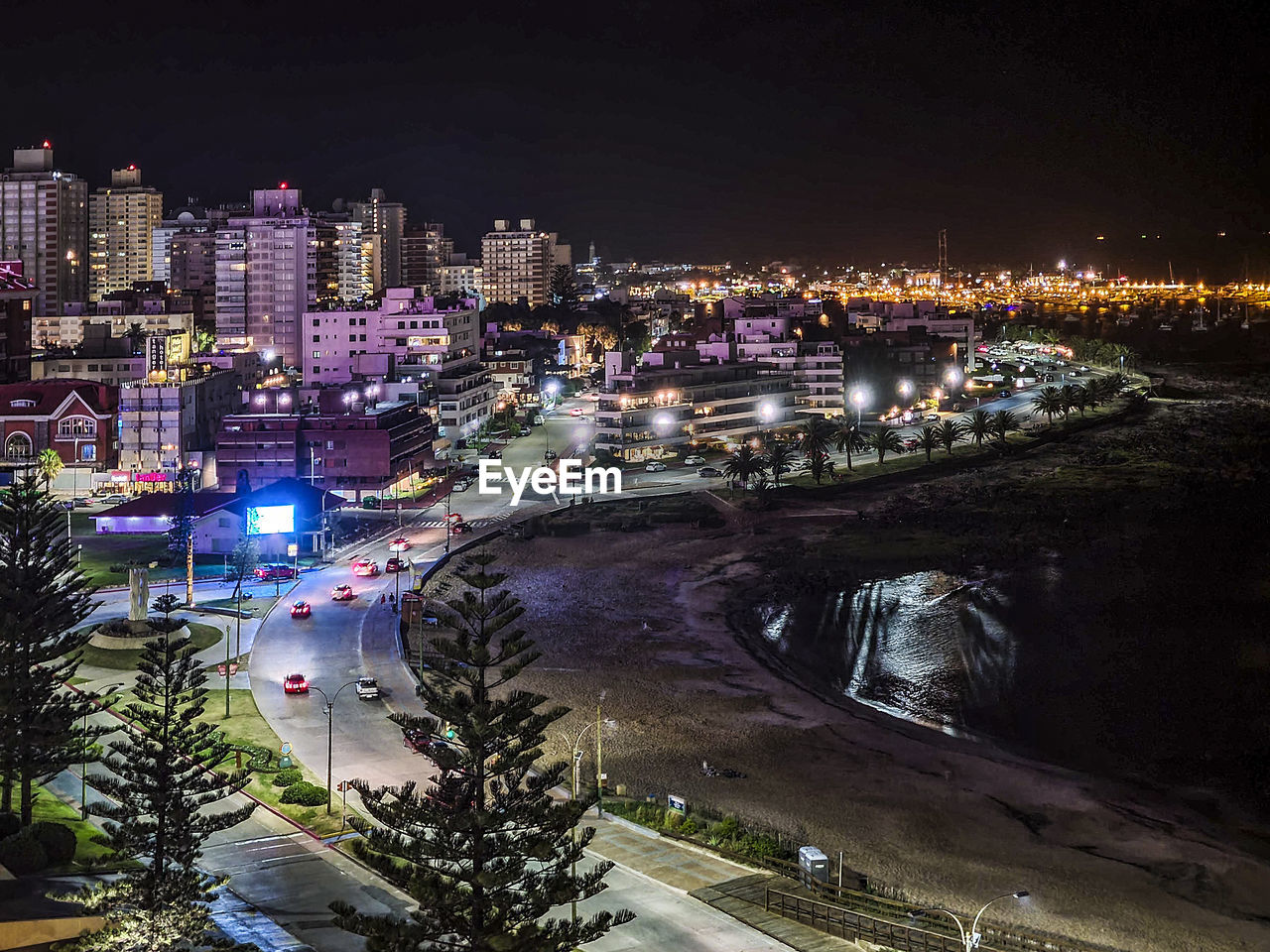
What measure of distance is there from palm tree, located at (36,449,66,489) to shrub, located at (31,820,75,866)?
131ft

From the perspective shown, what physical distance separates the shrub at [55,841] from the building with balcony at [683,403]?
50.0 meters

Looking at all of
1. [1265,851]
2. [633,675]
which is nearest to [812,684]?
[633,675]

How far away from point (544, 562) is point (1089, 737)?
25.0 meters

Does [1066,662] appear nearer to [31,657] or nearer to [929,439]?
[31,657]

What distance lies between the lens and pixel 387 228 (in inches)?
7008

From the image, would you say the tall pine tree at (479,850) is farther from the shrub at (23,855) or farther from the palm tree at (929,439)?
the palm tree at (929,439)

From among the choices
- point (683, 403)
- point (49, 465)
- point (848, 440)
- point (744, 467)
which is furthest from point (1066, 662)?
point (49, 465)

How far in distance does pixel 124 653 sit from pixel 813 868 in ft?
75.9

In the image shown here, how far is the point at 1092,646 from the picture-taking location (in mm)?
41312

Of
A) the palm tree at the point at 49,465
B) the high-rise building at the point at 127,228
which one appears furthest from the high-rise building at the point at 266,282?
the high-rise building at the point at 127,228

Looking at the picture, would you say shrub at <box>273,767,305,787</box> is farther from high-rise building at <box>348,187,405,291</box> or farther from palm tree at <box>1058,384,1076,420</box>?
high-rise building at <box>348,187,405,291</box>

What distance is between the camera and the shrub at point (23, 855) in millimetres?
22250

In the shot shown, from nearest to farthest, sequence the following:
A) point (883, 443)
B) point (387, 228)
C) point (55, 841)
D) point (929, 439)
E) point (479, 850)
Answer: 1. point (479, 850)
2. point (55, 841)
3. point (883, 443)
4. point (929, 439)
5. point (387, 228)

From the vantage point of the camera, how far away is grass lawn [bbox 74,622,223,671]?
36688mm
